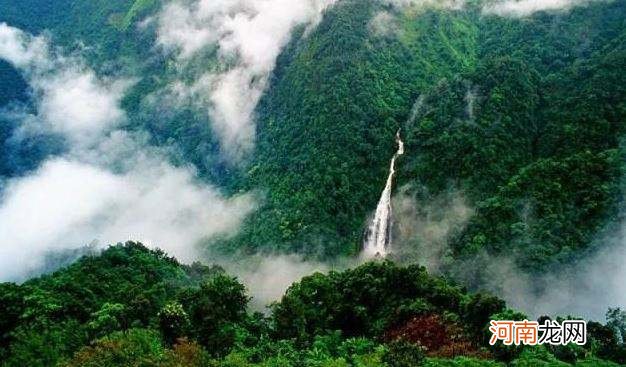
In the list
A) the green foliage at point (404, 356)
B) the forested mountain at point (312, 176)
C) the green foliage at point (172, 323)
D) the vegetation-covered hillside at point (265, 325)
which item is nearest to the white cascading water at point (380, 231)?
the forested mountain at point (312, 176)

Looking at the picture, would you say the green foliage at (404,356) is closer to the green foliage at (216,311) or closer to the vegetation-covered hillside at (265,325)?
the vegetation-covered hillside at (265,325)

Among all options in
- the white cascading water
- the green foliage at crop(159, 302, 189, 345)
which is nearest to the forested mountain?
the green foliage at crop(159, 302, 189, 345)

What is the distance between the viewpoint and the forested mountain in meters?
47.5

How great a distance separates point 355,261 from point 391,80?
130 ft

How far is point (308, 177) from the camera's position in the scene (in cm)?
11481

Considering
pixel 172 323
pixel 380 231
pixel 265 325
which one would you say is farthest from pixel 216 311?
pixel 380 231

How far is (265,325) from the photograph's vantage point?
5294cm

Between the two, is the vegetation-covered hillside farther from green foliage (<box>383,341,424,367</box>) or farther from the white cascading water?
the white cascading water

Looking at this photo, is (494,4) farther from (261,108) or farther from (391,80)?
(261,108)

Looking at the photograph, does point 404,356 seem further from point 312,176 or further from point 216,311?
point 312,176

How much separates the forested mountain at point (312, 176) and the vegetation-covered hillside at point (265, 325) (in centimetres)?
21

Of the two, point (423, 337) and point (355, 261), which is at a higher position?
point (355, 261)

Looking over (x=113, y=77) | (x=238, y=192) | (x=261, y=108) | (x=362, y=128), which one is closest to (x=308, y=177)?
(x=362, y=128)

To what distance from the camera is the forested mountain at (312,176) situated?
47469 millimetres
